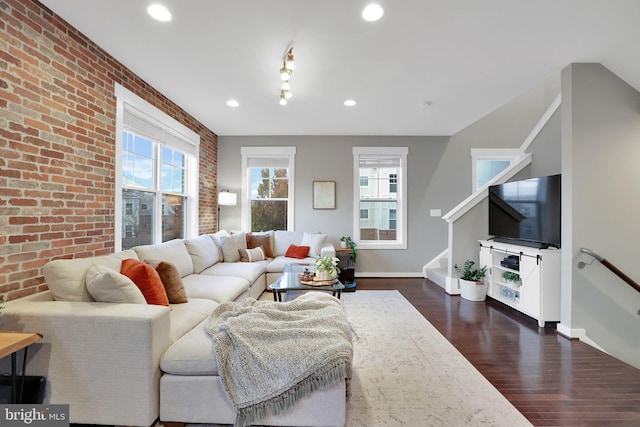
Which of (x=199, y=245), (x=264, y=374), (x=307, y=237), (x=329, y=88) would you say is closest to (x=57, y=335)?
(x=264, y=374)

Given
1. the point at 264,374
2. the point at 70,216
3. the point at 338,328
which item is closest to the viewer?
the point at 264,374

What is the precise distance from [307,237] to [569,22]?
162 inches

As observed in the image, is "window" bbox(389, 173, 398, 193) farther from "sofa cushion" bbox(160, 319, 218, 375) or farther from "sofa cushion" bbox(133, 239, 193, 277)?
"sofa cushion" bbox(160, 319, 218, 375)

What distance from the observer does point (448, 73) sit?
10.1 feet

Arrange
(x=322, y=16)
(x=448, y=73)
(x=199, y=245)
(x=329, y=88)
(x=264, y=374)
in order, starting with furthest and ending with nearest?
(x=199, y=245)
(x=329, y=88)
(x=448, y=73)
(x=322, y=16)
(x=264, y=374)

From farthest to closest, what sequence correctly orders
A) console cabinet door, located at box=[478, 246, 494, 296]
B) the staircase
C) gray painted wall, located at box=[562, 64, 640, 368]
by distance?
1. the staircase
2. console cabinet door, located at box=[478, 246, 494, 296]
3. gray painted wall, located at box=[562, 64, 640, 368]

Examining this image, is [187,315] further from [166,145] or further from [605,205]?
[605,205]

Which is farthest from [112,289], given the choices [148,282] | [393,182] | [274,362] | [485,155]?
[485,155]

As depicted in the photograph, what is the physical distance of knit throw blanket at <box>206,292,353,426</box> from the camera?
1567mm

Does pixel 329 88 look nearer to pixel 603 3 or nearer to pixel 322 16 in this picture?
pixel 322 16

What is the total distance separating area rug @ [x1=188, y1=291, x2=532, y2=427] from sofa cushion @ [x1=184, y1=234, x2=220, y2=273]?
201cm

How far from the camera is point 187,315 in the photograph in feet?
7.18

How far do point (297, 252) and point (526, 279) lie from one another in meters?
3.18

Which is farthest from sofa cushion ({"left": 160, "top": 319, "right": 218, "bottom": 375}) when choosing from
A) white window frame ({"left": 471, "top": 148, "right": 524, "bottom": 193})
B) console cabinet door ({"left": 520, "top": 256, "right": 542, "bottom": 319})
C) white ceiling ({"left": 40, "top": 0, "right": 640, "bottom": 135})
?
white window frame ({"left": 471, "top": 148, "right": 524, "bottom": 193})
